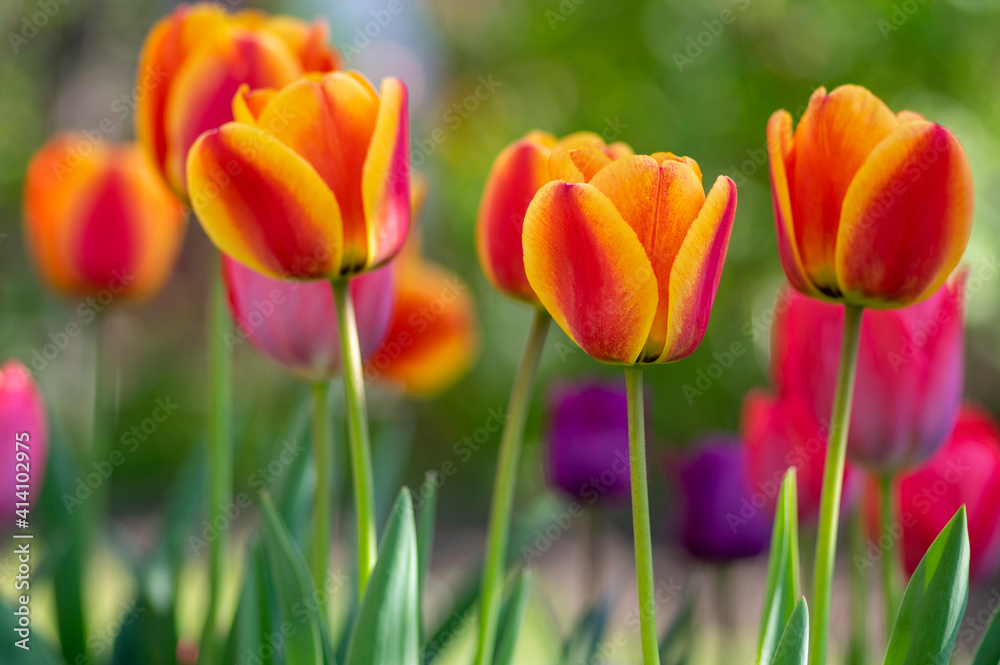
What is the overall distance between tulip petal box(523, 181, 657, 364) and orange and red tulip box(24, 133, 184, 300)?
1.85 feet

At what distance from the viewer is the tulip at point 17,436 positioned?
0.56m

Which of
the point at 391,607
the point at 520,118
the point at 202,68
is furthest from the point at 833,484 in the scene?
the point at 520,118

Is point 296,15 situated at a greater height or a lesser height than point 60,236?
greater

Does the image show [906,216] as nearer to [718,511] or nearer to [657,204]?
[657,204]

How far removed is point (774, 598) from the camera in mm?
424

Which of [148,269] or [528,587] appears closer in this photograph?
[528,587]

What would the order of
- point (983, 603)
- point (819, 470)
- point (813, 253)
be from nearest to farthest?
point (813, 253) → point (819, 470) → point (983, 603)

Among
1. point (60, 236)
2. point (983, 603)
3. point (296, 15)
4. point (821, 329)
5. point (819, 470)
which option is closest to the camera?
point (821, 329)

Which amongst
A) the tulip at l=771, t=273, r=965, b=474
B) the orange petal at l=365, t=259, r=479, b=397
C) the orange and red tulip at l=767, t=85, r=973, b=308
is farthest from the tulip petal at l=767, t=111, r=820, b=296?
the orange petal at l=365, t=259, r=479, b=397

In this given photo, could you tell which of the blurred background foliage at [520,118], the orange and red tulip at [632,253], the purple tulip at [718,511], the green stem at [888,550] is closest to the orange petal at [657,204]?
the orange and red tulip at [632,253]

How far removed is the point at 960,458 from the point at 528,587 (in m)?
0.28

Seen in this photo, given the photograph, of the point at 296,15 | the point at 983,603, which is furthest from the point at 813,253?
the point at 296,15

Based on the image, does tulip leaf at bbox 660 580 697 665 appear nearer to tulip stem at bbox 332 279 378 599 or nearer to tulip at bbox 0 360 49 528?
tulip stem at bbox 332 279 378 599

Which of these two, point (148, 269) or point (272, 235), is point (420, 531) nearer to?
point (272, 235)
